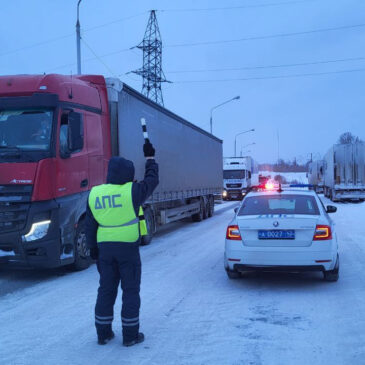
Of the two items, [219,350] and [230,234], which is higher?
[230,234]

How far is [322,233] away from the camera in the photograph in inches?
242

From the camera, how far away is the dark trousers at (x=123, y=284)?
423 centimetres

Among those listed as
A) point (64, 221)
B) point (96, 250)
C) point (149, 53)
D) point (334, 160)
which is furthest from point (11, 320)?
point (149, 53)

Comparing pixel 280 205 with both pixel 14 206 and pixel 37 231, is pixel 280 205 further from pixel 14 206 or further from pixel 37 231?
pixel 14 206

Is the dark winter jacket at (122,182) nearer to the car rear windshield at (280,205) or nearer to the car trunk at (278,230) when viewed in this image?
the car trunk at (278,230)

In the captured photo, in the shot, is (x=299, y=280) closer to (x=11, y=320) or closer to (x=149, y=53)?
(x=11, y=320)

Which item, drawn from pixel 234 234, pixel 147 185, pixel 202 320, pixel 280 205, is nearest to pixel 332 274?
pixel 280 205

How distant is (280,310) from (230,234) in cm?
150

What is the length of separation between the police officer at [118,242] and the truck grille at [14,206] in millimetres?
2814

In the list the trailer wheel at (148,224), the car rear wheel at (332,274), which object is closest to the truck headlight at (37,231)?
the trailer wheel at (148,224)

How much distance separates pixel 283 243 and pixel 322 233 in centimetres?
58

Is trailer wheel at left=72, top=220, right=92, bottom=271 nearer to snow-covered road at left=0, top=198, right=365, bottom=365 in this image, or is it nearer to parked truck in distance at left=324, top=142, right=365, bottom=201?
snow-covered road at left=0, top=198, right=365, bottom=365

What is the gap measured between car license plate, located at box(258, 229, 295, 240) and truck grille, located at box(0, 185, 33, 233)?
3.62m

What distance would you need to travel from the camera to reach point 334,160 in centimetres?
2923
